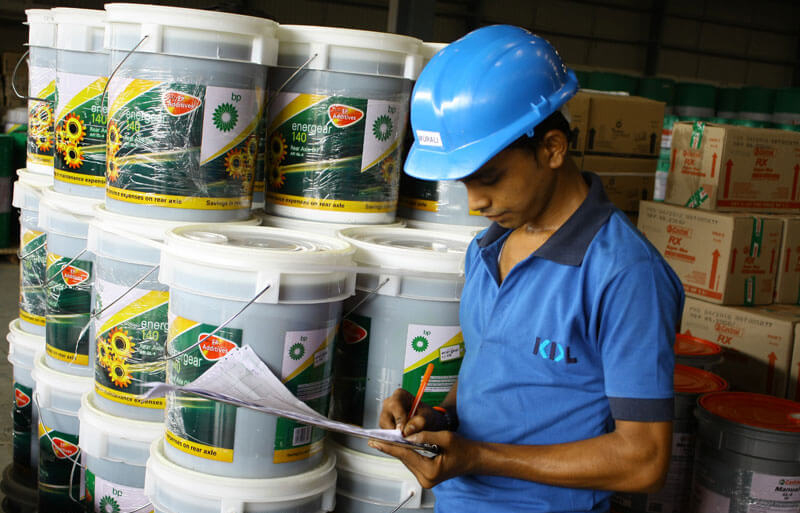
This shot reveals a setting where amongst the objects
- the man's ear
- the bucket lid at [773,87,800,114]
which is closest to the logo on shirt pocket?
the man's ear

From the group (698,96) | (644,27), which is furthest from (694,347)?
(644,27)

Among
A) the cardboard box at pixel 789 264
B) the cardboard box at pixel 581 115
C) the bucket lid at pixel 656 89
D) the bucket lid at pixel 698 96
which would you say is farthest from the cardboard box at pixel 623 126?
the bucket lid at pixel 698 96

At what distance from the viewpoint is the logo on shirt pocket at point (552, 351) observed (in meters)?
1.15

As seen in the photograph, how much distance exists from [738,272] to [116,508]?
2336mm

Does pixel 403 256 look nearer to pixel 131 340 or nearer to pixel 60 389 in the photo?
pixel 131 340

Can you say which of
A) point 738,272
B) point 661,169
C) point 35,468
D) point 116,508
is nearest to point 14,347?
point 35,468

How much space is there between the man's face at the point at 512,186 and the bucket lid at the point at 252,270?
20.1 inches

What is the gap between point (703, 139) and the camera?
3141 millimetres

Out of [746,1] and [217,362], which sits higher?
[746,1]

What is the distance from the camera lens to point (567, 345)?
114cm

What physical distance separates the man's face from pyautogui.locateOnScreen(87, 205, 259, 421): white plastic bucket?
0.88 metres

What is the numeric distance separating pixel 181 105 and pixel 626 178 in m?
2.70

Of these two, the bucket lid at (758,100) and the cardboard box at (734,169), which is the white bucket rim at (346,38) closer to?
the cardboard box at (734,169)

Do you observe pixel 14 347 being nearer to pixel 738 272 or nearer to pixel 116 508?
pixel 116 508
